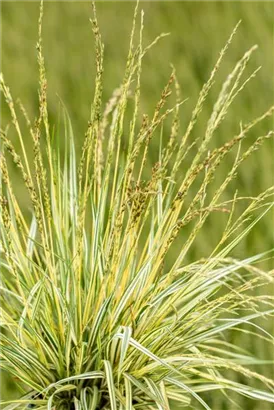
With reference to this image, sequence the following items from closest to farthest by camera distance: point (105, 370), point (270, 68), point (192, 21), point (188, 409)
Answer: point (105, 370), point (188, 409), point (270, 68), point (192, 21)

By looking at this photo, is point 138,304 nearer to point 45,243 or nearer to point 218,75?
point 45,243

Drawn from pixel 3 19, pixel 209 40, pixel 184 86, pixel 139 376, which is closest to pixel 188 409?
pixel 139 376

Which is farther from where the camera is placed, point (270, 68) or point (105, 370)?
point (270, 68)

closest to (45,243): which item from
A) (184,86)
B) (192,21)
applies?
(184,86)

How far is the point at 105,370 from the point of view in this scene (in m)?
1.22

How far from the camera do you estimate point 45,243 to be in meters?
1.29

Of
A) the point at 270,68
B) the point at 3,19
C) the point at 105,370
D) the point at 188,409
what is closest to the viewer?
the point at 105,370

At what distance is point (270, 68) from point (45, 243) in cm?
105

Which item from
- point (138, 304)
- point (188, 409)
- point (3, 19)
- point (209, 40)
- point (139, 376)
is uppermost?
point (3, 19)

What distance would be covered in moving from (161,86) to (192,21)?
0.71 feet

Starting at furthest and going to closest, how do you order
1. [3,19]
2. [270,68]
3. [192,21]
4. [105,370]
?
[3,19] < [192,21] < [270,68] < [105,370]

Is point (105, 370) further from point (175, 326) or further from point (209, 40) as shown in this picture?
point (209, 40)

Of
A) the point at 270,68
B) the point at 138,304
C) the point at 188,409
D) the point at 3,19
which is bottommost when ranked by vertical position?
the point at 188,409

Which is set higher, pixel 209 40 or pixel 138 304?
pixel 209 40
